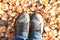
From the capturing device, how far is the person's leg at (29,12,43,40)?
5.41ft

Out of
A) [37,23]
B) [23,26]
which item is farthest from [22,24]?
[37,23]

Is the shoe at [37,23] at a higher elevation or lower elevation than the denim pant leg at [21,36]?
higher

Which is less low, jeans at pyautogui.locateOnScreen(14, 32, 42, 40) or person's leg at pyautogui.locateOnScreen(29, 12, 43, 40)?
person's leg at pyautogui.locateOnScreen(29, 12, 43, 40)

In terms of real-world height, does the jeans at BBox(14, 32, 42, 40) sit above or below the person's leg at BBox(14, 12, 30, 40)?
below

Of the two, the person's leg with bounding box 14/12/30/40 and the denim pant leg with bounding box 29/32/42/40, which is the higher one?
the person's leg with bounding box 14/12/30/40

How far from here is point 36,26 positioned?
1.67 meters

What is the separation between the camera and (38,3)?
1761mm

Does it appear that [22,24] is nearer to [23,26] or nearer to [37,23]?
[23,26]

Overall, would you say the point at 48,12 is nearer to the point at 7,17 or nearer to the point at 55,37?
the point at 55,37

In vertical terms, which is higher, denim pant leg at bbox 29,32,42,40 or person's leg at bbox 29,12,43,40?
person's leg at bbox 29,12,43,40

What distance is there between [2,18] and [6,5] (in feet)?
0.37

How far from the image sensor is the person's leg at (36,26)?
165 cm

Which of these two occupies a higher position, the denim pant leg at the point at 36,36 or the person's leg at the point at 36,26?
the person's leg at the point at 36,26

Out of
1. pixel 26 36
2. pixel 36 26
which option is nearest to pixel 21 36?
pixel 26 36
